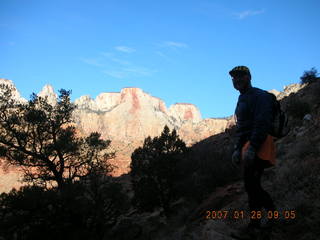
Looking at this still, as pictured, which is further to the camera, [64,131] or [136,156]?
[64,131]

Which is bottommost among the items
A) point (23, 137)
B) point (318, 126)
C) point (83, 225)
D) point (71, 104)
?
point (83, 225)

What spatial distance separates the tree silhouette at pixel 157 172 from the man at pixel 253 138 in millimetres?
10279

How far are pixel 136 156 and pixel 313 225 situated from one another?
41.2 ft

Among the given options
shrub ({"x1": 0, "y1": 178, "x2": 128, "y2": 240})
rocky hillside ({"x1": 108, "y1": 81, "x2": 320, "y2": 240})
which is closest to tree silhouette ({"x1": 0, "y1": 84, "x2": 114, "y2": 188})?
shrub ({"x1": 0, "y1": 178, "x2": 128, "y2": 240})

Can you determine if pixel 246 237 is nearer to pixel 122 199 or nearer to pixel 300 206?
pixel 300 206

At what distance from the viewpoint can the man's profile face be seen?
5.39 m

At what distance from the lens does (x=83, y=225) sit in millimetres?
12617

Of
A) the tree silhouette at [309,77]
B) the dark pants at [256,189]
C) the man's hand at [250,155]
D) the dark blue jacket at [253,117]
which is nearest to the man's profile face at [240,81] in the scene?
the dark blue jacket at [253,117]

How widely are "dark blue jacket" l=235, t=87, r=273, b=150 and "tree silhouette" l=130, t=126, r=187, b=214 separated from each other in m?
10.8

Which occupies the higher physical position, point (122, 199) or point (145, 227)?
point (122, 199)

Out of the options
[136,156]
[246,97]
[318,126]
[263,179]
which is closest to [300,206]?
[246,97]

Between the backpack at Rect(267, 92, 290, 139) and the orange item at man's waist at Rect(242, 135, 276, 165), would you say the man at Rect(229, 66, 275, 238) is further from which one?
the backpack at Rect(267, 92, 290, 139)

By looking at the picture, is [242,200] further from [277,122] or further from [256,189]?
[277,122]

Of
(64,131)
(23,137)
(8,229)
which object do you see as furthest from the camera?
(64,131)
